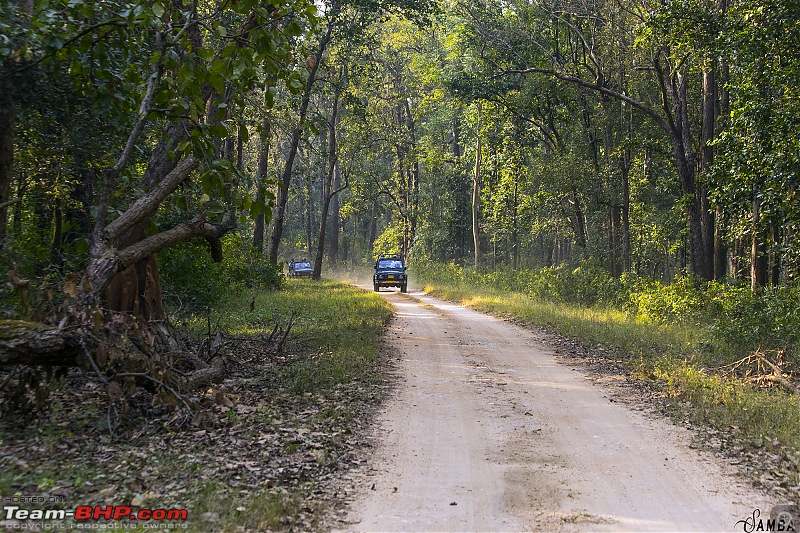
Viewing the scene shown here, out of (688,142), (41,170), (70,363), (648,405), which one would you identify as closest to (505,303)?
(688,142)

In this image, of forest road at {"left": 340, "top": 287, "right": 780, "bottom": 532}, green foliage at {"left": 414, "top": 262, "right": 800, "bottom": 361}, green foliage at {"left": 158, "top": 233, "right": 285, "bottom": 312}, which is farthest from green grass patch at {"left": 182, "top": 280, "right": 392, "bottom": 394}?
green foliage at {"left": 414, "top": 262, "right": 800, "bottom": 361}

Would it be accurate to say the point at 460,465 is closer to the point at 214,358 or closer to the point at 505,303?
the point at 214,358

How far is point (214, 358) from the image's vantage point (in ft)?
34.6

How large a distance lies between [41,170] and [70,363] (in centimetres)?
534

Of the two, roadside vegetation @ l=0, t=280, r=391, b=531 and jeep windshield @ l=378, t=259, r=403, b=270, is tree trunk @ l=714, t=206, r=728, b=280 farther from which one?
jeep windshield @ l=378, t=259, r=403, b=270

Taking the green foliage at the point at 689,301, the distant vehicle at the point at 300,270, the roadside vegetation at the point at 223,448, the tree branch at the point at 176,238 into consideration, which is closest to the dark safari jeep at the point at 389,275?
the green foliage at the point at 689,301

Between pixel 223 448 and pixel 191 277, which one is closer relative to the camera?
pixel 223 448

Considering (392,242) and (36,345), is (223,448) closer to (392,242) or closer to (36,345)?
(36,345)

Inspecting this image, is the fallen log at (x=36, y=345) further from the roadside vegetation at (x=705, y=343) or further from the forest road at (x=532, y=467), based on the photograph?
the roadside vegetation at (x=705, y=343)

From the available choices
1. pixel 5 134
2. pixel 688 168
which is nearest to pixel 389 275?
pixel 688 168

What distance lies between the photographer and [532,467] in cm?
663

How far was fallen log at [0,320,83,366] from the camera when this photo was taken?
22.0 ft

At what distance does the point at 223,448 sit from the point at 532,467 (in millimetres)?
3273

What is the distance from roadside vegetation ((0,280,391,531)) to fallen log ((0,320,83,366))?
823mm
